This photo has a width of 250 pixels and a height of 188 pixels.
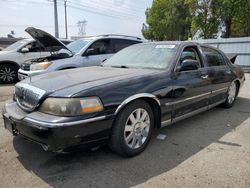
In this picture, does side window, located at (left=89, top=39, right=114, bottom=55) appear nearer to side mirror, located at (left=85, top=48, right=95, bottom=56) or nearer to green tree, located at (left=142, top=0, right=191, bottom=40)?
side mirror, located at (left=85, top=48, right=95, bottom=56)

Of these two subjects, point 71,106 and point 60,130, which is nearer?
point 60,130

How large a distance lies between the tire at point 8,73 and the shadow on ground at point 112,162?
624 cm

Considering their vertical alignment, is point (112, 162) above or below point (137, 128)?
below

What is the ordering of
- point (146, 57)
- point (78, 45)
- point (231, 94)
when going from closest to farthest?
point (146, 57)
point (231, 94)
point (78, 45)

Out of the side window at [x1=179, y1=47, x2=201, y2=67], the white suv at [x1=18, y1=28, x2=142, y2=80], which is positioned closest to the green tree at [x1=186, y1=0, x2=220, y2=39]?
the white suv at [x1=18, y1=28, x2=142, y2=80]

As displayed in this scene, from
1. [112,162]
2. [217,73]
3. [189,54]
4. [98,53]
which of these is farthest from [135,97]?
[98,53]

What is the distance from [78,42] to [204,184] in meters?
6.37

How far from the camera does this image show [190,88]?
12.8ft

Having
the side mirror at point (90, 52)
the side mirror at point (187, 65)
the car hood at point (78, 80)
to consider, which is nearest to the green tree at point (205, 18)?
the side mirror at point (90, 52)

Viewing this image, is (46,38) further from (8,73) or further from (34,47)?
(8,73)

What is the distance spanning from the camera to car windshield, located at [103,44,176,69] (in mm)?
3798

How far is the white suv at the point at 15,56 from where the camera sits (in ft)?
29.6

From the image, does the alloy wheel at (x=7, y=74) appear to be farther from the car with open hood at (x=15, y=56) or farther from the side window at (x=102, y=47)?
the side window at (x=102, y=47)

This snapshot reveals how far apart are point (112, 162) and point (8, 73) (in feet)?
24.7
